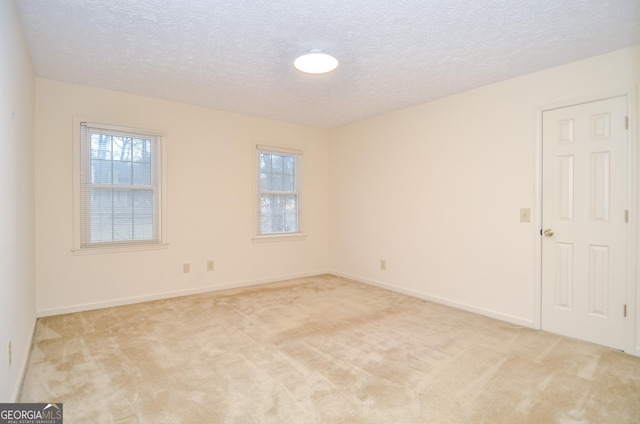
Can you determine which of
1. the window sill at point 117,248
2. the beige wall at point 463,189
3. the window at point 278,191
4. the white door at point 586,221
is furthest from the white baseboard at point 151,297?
the white door at point 586,221

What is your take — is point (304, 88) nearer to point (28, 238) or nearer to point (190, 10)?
point (190, 10)

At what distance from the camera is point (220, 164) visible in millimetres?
4398

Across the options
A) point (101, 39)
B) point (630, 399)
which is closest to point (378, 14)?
point (101, 39)

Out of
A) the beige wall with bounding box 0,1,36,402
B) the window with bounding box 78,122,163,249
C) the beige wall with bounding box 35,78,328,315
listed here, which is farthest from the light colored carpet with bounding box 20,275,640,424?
the window with bounding box 78,122,163,249

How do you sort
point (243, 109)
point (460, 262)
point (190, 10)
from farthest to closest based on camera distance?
point (243, 109) < point (460, 262) < point (190, 10)

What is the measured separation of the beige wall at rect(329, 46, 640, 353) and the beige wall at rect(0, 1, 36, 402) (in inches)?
147

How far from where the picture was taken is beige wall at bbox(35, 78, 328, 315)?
333 cm

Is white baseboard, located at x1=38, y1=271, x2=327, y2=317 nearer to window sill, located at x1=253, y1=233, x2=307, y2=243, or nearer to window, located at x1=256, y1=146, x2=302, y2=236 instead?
window sill, located at x1=253, y1=233, x2=307, y2=243

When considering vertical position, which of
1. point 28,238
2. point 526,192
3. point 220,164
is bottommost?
point 28,238

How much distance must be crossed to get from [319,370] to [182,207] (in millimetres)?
2774

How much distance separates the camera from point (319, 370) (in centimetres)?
227

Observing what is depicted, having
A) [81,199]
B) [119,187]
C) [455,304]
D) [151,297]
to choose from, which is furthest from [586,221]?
[81,199]

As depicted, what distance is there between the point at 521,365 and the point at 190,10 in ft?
10.9

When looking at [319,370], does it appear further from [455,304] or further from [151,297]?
[151,297]
